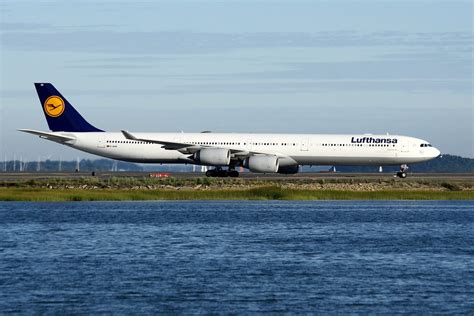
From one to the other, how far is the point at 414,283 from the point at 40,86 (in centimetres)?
6731

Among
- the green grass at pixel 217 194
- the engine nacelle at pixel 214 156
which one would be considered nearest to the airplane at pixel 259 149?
the engine nacelle at pixel 214 156

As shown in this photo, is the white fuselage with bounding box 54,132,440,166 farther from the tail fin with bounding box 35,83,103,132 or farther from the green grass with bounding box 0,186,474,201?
the green grass with bounding box 0,186,474,201

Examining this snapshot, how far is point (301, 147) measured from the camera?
83812 mm

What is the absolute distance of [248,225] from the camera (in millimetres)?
52188

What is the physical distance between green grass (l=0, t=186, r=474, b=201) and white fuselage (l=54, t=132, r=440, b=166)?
8142 millimetres

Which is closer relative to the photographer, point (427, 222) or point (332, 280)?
point (332, 280)

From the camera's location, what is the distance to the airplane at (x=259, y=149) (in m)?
82.9

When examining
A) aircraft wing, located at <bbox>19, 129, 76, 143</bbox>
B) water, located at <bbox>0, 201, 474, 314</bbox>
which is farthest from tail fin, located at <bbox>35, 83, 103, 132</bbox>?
water, located at <bbox>0, 201, 474, 314</bbox>

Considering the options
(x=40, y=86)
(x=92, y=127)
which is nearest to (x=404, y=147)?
(x=92, y=127)

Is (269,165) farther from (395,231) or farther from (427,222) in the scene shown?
(395,231)

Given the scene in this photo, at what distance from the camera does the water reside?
2775cm

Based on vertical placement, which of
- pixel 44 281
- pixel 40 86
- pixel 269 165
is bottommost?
pixel 44 281

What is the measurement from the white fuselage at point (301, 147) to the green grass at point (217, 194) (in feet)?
26.7

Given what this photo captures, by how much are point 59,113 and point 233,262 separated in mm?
57935
